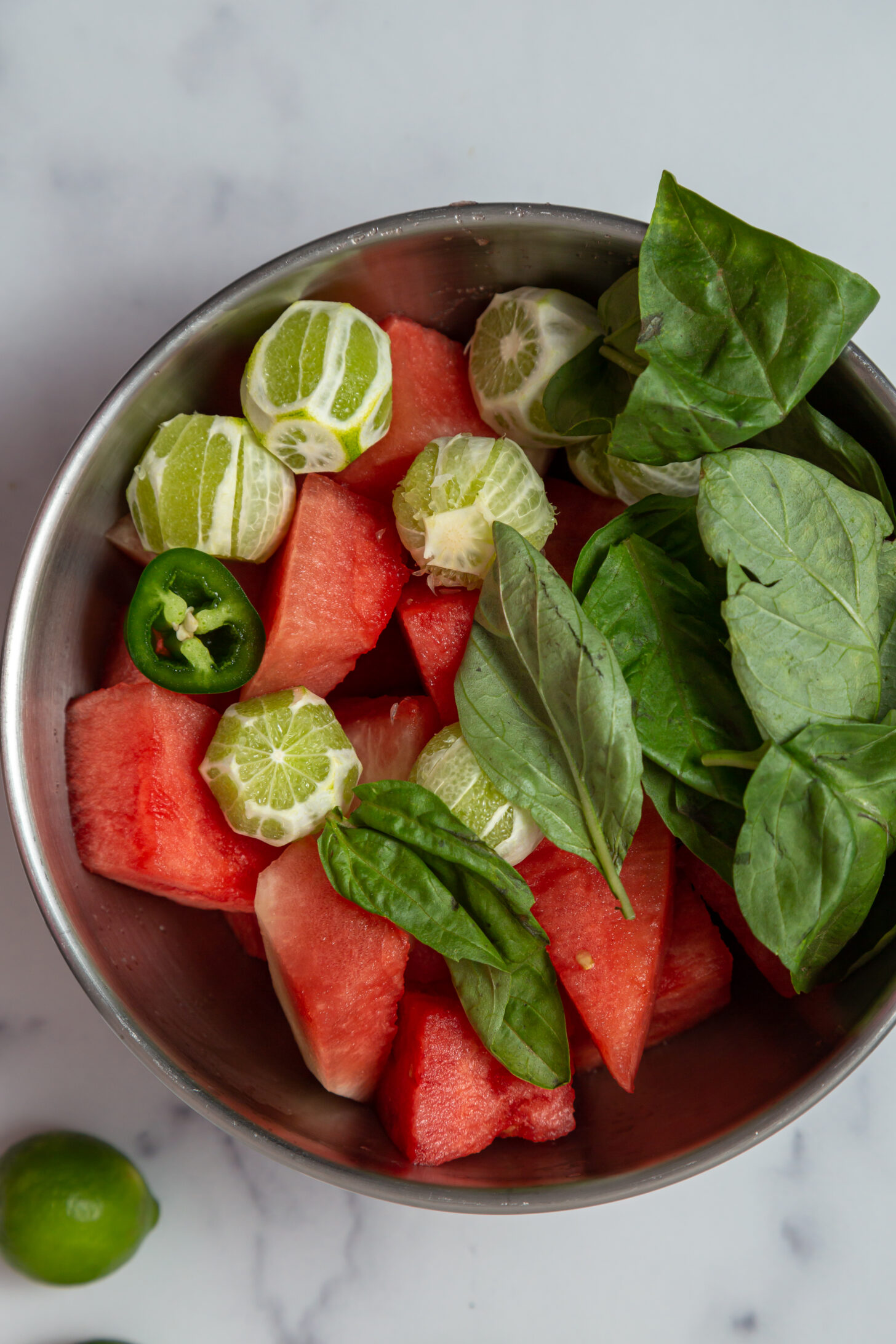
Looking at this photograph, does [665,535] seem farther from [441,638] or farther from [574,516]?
[441,638]

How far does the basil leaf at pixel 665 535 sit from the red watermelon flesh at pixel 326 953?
19.8 inches

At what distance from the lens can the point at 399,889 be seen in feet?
4.02

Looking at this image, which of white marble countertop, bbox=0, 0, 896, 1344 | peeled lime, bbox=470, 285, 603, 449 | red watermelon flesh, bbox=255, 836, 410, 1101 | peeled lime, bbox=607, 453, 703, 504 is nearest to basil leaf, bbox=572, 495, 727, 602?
peeled lime, bbox=607, 453, 703, 504

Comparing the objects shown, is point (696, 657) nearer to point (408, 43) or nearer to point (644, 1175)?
point (644, 1175)

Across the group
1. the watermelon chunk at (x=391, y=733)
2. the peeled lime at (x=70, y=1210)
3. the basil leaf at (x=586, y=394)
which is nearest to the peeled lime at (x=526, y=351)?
the basil leaf at (x=586, y=394)

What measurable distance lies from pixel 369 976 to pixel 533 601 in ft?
1.75

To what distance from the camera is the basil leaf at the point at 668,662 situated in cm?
122

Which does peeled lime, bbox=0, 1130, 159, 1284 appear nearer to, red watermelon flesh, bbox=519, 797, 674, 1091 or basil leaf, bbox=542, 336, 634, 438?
red watermelon flesh, bbox=519, 797, 674, 1091

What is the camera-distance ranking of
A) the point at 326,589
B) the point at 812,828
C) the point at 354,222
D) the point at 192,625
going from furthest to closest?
the point at 354,222 → the point at 326,589 → the point at 192,625 → the point at 812,828

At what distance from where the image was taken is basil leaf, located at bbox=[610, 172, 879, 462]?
1134 mm

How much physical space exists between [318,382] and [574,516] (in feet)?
1.46

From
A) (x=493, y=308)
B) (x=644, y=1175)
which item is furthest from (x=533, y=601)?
(x=644, y=1175)

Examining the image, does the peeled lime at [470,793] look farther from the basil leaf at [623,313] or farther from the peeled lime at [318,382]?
the basil leaf at [623,313]

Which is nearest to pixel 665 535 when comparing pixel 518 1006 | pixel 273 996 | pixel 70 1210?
pixel 518 1006
